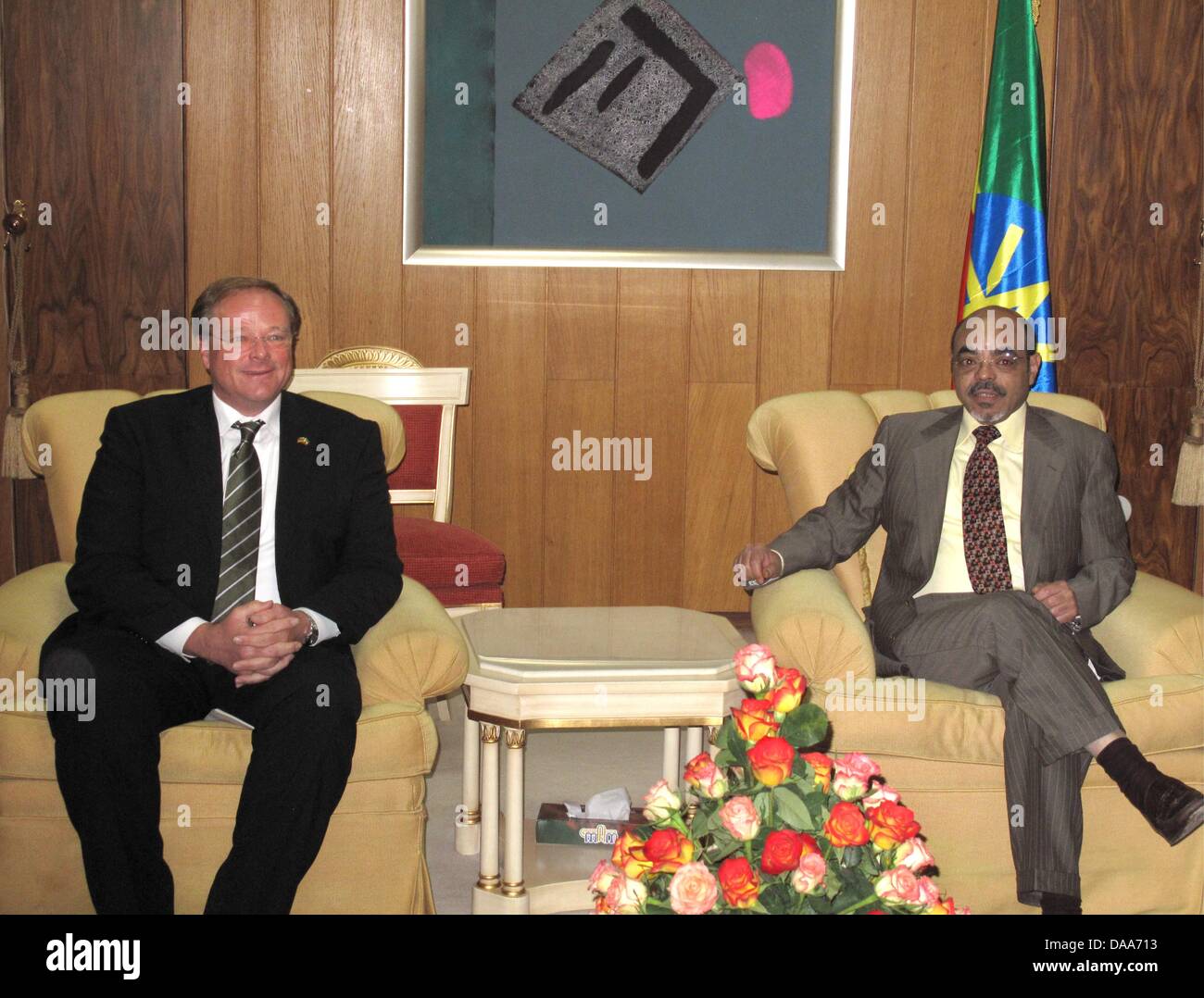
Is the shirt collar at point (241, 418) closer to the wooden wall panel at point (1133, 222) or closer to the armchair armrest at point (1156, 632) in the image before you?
the armchair armrest at point (1156, 632)

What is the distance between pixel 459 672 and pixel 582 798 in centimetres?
99

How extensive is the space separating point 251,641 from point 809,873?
4.16 ft

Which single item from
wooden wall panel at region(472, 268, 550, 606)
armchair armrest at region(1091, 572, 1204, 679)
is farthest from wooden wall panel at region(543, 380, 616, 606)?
armchair armrest at region(1091, 572, 1204, 679)

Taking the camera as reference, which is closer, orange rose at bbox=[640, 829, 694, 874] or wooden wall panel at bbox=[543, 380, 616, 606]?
orange rose at bbox=[640, 829, 694, 874]

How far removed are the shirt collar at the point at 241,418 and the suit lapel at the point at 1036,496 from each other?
1.61 meters

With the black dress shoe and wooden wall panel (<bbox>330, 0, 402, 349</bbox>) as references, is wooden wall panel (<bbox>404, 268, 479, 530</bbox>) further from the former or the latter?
the black dress shoe

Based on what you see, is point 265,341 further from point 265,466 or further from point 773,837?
point 773,837

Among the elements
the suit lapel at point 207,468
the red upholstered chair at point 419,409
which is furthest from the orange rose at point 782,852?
the red upholstered chair at point 419,409

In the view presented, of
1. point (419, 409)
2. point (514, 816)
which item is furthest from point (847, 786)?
point (419, 409)

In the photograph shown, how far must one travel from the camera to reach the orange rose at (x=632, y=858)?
5.33ft

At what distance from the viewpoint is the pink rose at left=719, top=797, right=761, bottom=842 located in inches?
61.8

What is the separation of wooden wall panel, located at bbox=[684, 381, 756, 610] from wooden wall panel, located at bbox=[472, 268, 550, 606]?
53 centimetres
